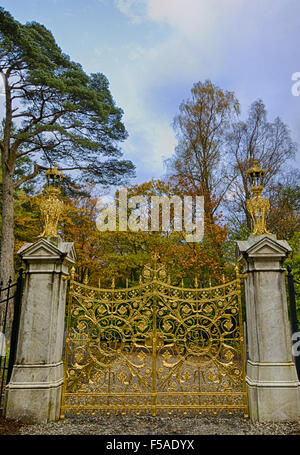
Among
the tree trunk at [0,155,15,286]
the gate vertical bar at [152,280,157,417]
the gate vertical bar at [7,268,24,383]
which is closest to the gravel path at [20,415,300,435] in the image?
the gate vertical bar at [152,280,157,417]

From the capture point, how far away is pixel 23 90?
1141 cm

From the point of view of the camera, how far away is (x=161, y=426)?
3.98m

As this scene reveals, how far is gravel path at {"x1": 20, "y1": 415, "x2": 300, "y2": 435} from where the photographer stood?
12.4ft

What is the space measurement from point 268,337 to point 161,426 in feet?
6.17

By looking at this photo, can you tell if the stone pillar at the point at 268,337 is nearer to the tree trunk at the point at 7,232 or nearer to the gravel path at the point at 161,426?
the gravel path at the point at 161,426

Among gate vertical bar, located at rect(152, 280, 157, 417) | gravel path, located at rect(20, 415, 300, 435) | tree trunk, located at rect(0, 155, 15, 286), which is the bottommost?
gravel path, located at rect(20, 415, 300, 435)

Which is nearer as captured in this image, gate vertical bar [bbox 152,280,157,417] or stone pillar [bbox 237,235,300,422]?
stone pillar [bbox 237,235,300,422]

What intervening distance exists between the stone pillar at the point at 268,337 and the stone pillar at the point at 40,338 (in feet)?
8.97

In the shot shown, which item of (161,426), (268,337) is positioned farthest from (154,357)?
(268,337)

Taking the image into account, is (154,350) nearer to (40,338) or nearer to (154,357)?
(154,357)

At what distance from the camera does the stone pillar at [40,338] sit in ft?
13.2

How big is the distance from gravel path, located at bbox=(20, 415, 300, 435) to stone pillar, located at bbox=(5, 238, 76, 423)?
0.28 meters

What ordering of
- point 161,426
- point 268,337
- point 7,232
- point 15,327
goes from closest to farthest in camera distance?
point 161,426 → point 268,337 → point 15,327 → point 7,232

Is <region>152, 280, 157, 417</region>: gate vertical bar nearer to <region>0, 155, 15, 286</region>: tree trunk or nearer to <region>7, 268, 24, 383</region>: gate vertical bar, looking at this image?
<region>7, 268, 24, 383</region>: gate vertical bar
